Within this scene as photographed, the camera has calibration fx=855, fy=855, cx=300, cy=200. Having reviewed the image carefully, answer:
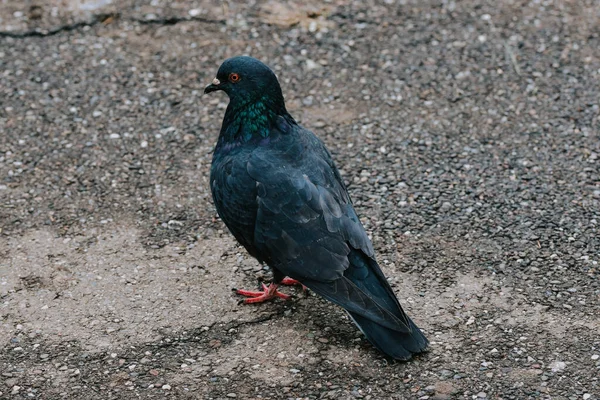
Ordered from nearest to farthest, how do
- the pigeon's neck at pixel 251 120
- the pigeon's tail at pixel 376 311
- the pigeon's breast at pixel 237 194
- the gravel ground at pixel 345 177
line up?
the pigeon's tail at pixel 376 311 < the gravel ground at pixel 345 177 < the pigeon's breast at pixel 237 194 < the pigeon's neck at pixel 251 120

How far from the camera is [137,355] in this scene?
427 cm

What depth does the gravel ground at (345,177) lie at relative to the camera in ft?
13.7

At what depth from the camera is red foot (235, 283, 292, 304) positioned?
4.63 m

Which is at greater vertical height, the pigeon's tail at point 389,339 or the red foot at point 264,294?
the pigeon's tail at point 389,339

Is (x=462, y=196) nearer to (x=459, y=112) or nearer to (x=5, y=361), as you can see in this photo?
(x=459, y=112)

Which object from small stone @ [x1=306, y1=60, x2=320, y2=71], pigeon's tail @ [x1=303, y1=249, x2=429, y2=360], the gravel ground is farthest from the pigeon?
small stone @ [x1=306, y1=60, x2=320, y2=71]

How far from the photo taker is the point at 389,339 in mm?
4070

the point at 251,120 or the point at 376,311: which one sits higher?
the point at 251,120

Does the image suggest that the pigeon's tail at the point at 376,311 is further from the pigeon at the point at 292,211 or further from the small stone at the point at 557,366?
the small stone at the point at 557,366

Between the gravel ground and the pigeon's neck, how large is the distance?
0.78 meters

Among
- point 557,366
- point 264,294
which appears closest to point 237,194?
point 264,294

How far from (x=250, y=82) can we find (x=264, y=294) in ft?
3.77

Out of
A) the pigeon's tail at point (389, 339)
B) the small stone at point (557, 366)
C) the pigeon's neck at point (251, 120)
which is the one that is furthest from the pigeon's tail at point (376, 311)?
the pigeon's neck at point (251, 120)

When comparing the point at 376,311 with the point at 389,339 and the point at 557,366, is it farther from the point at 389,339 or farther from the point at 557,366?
the point at 557,366
